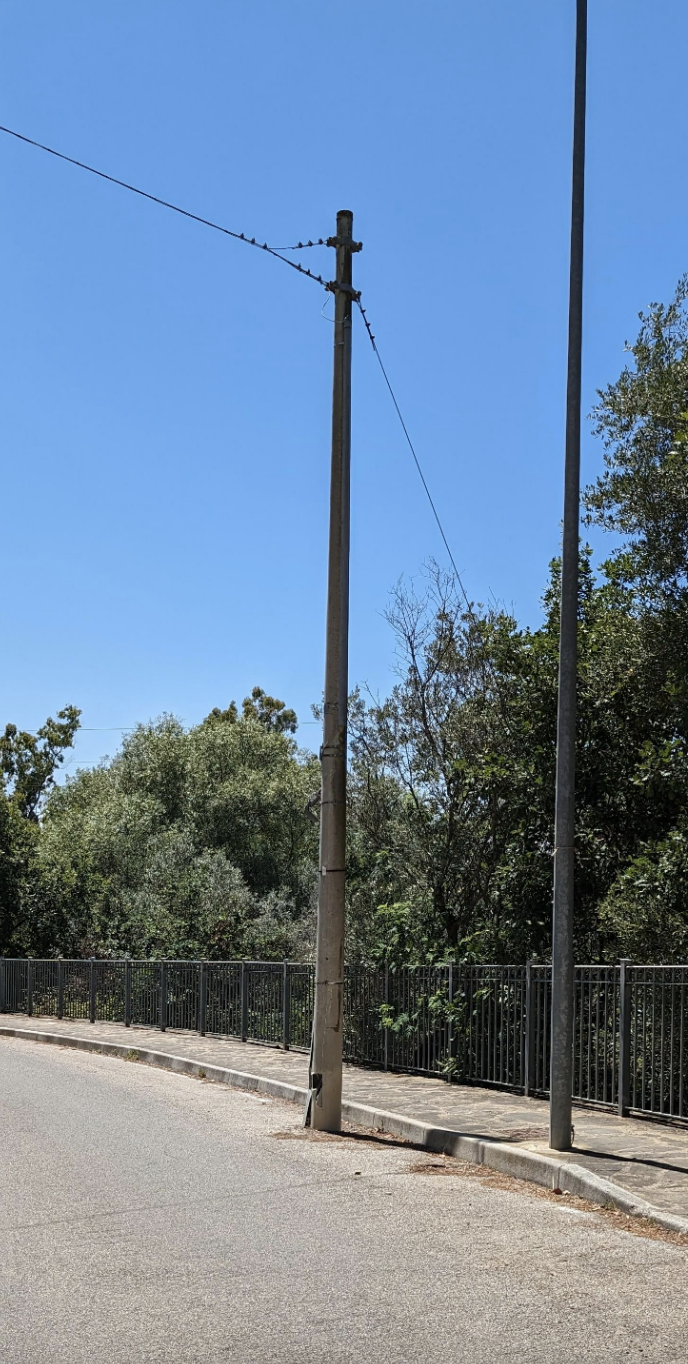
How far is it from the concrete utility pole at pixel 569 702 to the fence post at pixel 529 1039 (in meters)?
3.81

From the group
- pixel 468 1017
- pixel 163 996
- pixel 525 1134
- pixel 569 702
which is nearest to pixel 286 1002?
pixel 468 1017

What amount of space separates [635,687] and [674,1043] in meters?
5.99

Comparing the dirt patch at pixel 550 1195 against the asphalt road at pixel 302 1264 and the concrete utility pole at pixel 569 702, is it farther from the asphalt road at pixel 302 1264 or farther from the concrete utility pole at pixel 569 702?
the concrete utility pole at pixel 569 702

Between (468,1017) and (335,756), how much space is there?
15.2 ft

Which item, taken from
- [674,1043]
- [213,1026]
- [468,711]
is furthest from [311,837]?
[674,1043]

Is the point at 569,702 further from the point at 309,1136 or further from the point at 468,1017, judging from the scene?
the point at 468,1017

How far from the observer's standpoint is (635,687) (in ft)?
57.2

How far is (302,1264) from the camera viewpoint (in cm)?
677

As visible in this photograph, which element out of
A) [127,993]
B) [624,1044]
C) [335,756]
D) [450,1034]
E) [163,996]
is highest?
[335,756]

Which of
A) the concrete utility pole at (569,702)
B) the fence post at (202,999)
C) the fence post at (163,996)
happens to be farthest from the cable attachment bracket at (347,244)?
the fence post at (163,996)

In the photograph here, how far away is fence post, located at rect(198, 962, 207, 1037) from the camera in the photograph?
22.9 m

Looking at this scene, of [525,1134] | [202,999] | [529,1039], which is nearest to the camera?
[525,1134]

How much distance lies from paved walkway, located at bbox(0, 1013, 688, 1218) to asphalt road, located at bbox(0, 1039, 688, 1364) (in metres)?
0.78

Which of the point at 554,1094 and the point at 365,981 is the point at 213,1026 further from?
the point at 554,1094
